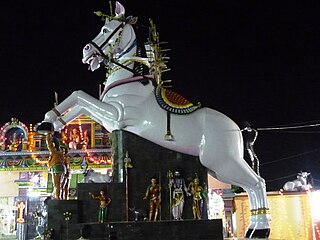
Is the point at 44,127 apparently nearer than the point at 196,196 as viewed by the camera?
Yes

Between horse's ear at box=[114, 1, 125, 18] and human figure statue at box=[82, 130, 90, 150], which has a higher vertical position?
horse's ear at box=[114, 1, 125, 18]

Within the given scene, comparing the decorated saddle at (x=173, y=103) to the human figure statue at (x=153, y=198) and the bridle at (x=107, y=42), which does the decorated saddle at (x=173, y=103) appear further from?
the human figure statue at (x=153, y=198)

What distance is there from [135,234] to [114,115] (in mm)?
1937

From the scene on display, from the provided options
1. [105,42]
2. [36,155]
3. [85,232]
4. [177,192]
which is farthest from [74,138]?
[85,232]

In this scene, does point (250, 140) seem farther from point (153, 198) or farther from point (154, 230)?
point (154, 230)

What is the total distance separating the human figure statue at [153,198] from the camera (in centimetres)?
685

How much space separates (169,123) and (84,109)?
1.41 m

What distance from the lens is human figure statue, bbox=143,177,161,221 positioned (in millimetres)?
6848

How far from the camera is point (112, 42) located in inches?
294

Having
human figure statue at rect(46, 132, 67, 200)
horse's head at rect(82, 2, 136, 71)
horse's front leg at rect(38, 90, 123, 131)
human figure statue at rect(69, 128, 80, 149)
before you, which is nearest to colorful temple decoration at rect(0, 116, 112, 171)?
human figure statue at rect(69, 128, 80, 149)

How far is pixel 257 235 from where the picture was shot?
6.85 meters

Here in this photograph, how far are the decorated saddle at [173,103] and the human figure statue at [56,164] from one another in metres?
1.82

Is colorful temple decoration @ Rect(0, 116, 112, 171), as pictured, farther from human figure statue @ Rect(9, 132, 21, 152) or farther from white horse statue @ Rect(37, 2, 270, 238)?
white horse statue @ Rect(37, 2, 270, 238)

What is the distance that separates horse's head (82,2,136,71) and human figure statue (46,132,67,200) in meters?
1.48
